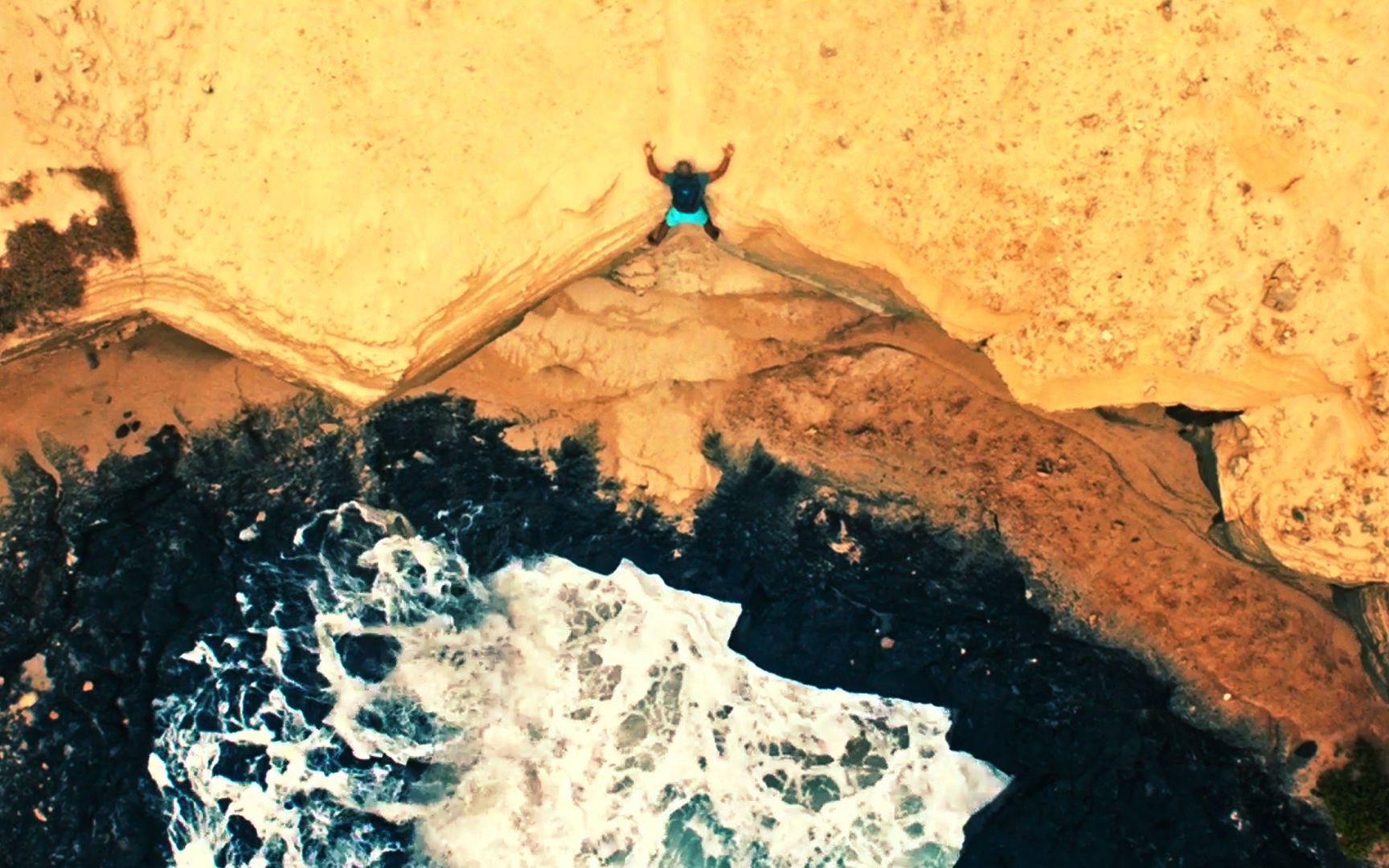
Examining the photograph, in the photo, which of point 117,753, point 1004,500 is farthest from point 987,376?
point 117,753

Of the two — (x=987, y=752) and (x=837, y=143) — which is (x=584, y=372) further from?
A: (x=987, y=752)

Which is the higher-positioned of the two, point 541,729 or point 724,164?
point 724,164

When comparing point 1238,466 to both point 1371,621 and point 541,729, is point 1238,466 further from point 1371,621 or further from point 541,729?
point 541,729

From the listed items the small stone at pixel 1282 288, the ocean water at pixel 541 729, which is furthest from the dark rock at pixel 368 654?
the small stone at pixel 1282 288

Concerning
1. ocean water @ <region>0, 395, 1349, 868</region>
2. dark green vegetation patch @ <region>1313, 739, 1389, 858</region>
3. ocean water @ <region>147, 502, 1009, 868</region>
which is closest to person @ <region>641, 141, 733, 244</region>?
ocean water @ <region>0, 395, 1349, 868</region>

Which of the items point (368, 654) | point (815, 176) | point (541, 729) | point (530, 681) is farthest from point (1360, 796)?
point (368, 654)

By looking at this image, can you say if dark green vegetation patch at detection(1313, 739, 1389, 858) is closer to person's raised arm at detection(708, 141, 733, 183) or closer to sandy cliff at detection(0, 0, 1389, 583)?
sandy cliff at detection(0, 0, 1389, 583)
